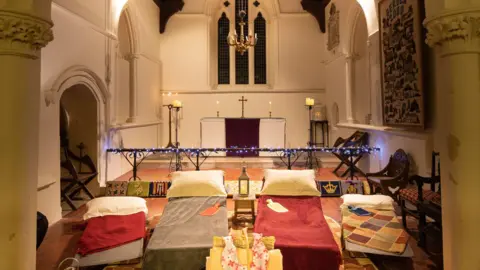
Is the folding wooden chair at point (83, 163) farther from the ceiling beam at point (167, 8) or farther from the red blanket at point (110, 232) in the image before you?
the ceiling beam at point (167, 8)

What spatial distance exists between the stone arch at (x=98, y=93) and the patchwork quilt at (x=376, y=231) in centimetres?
475

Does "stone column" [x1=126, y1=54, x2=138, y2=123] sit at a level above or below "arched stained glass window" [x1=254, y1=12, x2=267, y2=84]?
below

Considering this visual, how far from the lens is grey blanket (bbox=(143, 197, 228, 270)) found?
335cm

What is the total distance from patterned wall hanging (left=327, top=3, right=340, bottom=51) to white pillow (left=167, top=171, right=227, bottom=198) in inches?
263

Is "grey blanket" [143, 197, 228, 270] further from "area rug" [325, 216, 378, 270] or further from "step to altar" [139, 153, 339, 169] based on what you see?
"step to altar" [139, 153, 339, 169]

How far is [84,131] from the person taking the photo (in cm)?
686

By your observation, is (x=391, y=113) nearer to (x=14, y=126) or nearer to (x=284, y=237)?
(x=284, y=237)

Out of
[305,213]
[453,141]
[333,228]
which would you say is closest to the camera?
[453,141]

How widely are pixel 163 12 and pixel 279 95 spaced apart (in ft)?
16.4

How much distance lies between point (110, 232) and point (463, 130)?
362 cm

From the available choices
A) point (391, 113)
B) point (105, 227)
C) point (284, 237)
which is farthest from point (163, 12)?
point (284, 237)

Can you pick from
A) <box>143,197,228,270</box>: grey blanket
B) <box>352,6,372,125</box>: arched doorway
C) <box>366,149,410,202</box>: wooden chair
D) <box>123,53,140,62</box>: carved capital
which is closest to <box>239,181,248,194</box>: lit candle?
<box>143,197,228,270</box>: grey blanket

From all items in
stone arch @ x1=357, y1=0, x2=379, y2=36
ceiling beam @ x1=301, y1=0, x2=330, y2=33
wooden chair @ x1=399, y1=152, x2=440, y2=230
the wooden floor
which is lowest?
the wooden floor

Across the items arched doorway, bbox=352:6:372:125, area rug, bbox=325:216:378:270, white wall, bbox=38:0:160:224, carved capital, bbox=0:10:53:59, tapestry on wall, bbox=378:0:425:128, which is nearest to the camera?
carved capital, bbox=0:10:53:59
